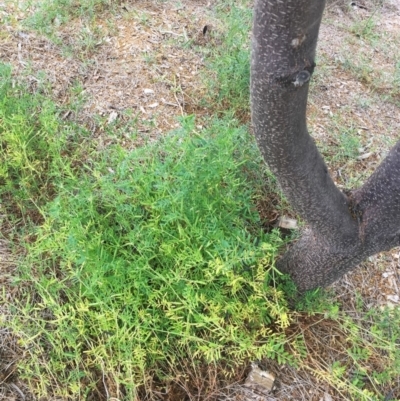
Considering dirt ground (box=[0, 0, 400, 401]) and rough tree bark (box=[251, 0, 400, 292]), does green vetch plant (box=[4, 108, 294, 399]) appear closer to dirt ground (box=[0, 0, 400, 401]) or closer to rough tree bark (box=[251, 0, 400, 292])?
rough tree bark (box=[251, 0, 400, 292])

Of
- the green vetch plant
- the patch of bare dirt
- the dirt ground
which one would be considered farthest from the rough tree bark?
the patch of bare dirt

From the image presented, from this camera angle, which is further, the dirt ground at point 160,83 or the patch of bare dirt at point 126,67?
the patch of bare dirt at point 126,67

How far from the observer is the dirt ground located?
7.89 feet

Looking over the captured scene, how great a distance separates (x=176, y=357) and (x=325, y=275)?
752 millimetres

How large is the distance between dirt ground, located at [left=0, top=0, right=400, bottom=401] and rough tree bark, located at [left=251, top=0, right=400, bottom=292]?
42 cm

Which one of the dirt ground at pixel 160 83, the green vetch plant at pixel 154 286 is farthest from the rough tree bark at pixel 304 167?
the dirt ground at pixel 160 83

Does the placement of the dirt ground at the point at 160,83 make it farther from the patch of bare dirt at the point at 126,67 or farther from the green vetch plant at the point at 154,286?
the green vetch plant at the point at 154,286

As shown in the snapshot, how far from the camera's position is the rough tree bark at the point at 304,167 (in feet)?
3.50

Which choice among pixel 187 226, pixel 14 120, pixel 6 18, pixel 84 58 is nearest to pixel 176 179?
pixel 187 226

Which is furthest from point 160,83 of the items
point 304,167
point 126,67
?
point 304,167

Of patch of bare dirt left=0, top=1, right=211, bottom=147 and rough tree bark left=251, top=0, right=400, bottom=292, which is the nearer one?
rough tree bark left=251, top=0, right=400, bottom=292

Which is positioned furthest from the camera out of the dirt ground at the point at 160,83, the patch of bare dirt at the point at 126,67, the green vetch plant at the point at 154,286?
the patch of bare dirt at the point at 126,67

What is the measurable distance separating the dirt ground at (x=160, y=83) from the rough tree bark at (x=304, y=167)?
0.42m

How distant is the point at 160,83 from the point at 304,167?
73.9 inches
